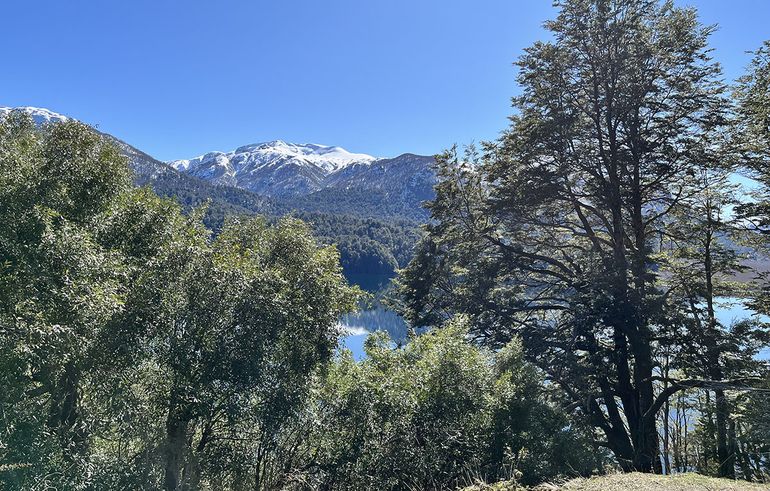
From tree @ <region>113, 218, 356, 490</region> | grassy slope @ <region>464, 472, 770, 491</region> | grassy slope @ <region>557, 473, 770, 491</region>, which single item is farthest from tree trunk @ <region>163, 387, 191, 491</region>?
grassy slope @ <region>557, 473, 770, 491</region>

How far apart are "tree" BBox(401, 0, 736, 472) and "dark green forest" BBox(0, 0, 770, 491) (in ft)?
0.28

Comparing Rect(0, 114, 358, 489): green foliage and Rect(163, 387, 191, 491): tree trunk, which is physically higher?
Rect(0, 114, 358, 489): green foliage

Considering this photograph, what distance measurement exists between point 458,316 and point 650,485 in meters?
6.93

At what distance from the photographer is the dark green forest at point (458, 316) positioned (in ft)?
27.3

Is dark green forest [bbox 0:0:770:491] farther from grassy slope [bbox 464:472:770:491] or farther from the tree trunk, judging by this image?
grassy slope [bbox 464:472:770:491]

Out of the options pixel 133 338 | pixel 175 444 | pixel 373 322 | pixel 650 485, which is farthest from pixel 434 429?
pixel 373 322

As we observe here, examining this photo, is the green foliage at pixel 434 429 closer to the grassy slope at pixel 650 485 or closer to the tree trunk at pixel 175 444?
the grassy slope at pixel 650 485

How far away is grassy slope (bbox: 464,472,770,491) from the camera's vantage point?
24.2 ft

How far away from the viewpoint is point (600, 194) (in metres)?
15.8

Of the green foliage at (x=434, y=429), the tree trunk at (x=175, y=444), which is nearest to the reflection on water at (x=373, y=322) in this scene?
the green foliage at (x=434, y=429)

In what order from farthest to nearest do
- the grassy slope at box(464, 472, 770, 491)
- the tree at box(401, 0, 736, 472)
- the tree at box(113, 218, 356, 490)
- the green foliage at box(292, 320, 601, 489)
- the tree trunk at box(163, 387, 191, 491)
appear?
the tree at box(401, 0, 736, 472) → the green foliage at box(292, 320, 601, 489) → the tree trunk at box(163, 387, 191, 491) → the tree at box(113, 218, 356, 490) → the grassy slope at box(464, 472, 770, 491)

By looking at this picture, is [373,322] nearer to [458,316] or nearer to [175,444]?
[458,316]

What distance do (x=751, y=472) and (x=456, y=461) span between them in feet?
25.9

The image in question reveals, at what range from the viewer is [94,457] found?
324 inches
